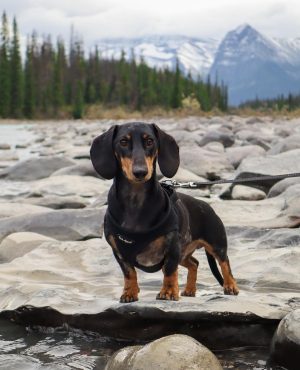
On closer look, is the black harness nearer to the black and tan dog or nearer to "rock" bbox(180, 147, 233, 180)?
the black and tan dog

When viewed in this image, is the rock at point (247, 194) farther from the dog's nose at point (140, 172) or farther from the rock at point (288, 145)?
the dog's nose at point (140, 172)

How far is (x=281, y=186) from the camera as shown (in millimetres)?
7414

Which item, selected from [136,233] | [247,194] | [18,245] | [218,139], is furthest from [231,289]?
[218,139]

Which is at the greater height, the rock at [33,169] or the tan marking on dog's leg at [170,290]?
the tan marking on dog's leg at [170,290]

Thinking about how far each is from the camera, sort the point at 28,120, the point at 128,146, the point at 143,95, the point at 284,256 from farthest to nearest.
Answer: the point at 143,95
the point at 28,120
the point at 284,256
the point at 128,146

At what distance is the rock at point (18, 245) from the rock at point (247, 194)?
319 centimetres

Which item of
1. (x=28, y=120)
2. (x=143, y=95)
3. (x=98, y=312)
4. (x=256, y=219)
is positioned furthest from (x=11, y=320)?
(x=143, y=95)

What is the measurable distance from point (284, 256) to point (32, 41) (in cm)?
8710

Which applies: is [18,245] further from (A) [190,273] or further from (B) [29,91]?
(B) [29,91]

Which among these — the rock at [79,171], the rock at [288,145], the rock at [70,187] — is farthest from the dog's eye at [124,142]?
the rock at [288,145]

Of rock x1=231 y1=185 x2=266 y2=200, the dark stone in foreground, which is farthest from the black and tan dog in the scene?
rock x1=231 y1=185 x2=266 y2=200

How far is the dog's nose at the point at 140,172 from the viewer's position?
2660 millimetres

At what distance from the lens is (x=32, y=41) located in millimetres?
87250

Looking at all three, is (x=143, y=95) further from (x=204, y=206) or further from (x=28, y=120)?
(x=204, y=206)
